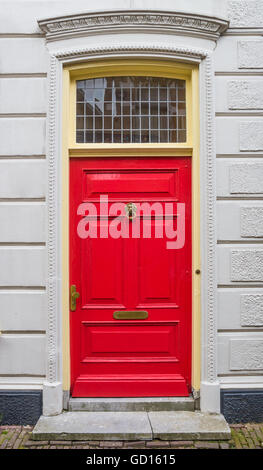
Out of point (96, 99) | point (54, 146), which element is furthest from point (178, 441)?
point (96, 99)

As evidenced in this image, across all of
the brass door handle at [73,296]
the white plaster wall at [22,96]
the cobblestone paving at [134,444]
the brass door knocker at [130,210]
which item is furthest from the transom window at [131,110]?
the cobblestone paving at [134,444]

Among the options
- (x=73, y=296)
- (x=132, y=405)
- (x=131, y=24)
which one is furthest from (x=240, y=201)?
(x=132, y=405)

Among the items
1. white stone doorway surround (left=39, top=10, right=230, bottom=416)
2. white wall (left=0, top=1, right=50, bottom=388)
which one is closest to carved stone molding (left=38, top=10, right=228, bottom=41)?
white stone doorway surround (left=39, top=10, right=230, bottom=416)

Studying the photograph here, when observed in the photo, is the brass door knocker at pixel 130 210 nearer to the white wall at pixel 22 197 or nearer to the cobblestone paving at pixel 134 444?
the white wall at pixel 22 197

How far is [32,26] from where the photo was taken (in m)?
4.39

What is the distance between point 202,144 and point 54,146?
1.57m

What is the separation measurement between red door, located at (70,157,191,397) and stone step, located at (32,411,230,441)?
403 mm

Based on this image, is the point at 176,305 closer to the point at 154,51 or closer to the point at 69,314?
the point at 69,314

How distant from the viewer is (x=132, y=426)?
404 cm

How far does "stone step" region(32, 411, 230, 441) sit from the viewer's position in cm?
394

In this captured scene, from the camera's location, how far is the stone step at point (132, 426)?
12.9ft

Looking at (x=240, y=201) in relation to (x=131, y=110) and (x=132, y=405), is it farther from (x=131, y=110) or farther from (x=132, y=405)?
(x=132, y=405)

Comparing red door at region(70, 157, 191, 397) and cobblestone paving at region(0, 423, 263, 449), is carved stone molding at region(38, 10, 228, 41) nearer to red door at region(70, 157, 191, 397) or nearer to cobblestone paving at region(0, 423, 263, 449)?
red door at region(70, 157, 191, 397)

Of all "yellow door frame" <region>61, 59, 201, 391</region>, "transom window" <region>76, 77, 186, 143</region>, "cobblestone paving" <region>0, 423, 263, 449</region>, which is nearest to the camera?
"cobblestone paving" <region>0, 423, 263, 449</region>
